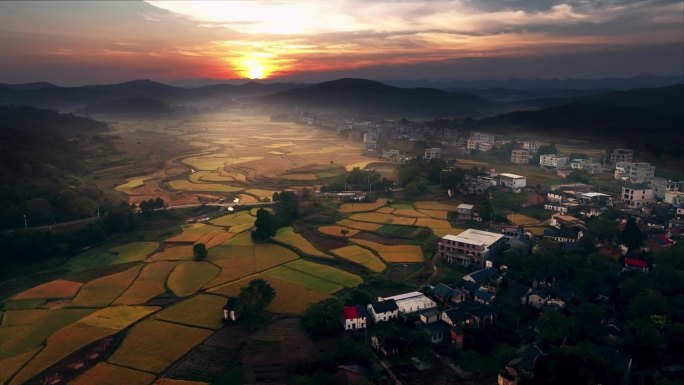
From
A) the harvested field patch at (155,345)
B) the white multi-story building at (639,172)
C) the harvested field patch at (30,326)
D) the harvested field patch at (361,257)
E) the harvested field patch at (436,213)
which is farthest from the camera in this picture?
the white multi-story building at (639,172)

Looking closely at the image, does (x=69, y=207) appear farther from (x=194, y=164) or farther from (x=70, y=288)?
(x=194, y=164)

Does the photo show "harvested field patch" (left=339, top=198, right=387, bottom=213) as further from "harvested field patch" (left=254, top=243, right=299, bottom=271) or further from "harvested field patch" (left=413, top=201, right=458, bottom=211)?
"harvested field patch" (left=254, top=243, right=299, bottom=271)

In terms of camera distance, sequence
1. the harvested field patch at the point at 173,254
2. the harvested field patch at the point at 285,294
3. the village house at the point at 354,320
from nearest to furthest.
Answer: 1. the village house at the point at 354,320
2. the harvested field patch at the point at 285,294
3. the harvested field patch at the point at 173,254

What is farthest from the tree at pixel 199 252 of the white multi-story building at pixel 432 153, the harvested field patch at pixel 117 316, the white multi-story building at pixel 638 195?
the white multi-story building at pixel 432 153

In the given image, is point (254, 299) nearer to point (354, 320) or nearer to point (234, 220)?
point (354, 320)

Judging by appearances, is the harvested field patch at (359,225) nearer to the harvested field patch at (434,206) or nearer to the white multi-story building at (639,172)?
the harvested field patch at (434,206)

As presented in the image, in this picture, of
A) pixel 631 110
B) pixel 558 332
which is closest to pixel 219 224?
pixel 558 332

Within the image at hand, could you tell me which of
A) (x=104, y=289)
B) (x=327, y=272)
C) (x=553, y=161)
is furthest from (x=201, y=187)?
(x=553, y=161)
